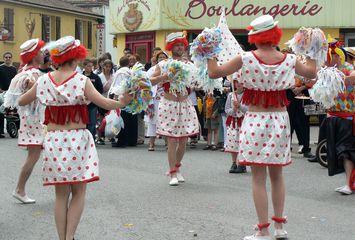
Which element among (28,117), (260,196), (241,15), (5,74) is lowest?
(260,196)

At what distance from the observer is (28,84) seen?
7438 millimetres

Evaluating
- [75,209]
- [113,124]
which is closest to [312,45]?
[75,209]

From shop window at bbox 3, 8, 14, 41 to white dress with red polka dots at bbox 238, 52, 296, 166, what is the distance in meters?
39.5

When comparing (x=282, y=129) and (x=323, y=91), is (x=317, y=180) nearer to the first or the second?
(x=323, y=91)

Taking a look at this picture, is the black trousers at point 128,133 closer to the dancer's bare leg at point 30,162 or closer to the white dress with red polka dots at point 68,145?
the dancer's bare leg at point 30,162

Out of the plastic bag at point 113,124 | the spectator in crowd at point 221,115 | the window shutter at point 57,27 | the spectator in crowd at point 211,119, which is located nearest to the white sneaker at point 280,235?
the spectator in crowd at point 221,115

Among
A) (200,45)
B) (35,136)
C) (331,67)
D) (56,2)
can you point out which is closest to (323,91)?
(331,67)

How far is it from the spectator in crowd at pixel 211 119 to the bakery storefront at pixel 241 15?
376 inches

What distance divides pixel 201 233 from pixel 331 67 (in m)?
3.05

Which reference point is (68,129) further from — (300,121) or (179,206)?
(300,121)

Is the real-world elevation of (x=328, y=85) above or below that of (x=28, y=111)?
above

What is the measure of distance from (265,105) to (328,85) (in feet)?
7.76

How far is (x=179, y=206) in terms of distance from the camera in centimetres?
782

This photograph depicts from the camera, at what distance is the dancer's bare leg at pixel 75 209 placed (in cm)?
575
